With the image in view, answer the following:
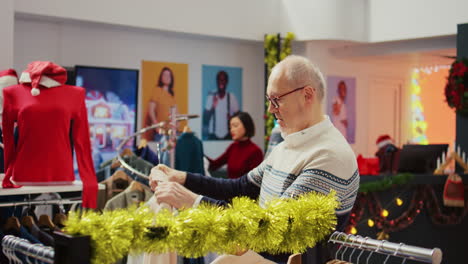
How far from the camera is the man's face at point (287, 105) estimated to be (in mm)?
2367

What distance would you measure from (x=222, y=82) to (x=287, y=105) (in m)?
7.65

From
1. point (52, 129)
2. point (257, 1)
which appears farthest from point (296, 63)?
point (257, 1)

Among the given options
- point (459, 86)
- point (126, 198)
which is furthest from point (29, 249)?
point (459, 86)

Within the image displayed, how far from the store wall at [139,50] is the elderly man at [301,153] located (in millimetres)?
6003

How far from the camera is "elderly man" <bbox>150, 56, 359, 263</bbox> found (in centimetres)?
219

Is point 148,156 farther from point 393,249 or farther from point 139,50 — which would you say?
point 393,249

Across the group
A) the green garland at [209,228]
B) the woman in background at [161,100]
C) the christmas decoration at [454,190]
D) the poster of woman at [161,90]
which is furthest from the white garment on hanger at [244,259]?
the woman in background at [161,100]

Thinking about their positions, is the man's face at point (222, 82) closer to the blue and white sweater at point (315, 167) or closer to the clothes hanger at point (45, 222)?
the clothes hanger at point (45, 222)

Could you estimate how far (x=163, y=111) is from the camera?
9164 millimetres

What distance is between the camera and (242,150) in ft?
20.8

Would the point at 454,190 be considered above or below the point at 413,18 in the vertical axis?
below

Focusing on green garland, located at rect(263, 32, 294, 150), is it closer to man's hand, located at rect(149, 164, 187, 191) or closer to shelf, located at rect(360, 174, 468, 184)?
shelf, located at rect(360, 174, 468, 184)

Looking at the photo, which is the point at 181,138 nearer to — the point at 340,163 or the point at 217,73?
the point at 340,163

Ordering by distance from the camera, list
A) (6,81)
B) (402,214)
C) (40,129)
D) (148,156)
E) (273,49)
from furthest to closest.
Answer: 1. (273,49)
2. (402,214)
3. (148,156)
4. (6,81)
5. (40,129)
